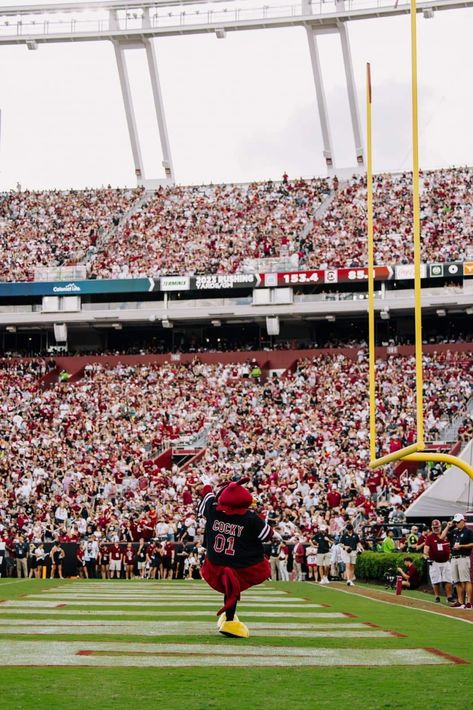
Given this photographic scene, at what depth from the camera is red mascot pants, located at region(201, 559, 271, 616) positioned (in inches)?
309

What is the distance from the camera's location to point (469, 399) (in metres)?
30.9

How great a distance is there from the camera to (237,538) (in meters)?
7.96

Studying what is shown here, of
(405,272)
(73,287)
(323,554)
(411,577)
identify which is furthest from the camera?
(73,287)

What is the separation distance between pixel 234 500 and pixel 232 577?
1.92 ft

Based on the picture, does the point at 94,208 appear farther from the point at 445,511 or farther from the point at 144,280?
the point at 445,511

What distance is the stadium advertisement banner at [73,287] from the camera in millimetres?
38969

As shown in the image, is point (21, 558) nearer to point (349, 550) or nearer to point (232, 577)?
point (349, 550)

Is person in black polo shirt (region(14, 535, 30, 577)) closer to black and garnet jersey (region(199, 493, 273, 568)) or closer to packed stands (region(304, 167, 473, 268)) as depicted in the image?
black and garnet jersey (region(199, 493, 273, 568))

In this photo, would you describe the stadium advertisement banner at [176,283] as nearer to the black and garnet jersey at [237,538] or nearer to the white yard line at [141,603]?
the white yard line at [141,603]

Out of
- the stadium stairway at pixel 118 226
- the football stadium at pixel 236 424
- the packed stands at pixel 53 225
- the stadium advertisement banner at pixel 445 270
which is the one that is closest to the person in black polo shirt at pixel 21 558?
the football stadium at pixel 236 424

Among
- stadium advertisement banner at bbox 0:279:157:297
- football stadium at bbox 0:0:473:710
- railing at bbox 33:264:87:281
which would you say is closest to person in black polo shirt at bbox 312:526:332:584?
football stadium at bbox 0:0:473:710

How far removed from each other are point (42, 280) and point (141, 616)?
30455mm

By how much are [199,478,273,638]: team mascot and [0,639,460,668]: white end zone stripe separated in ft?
1.97

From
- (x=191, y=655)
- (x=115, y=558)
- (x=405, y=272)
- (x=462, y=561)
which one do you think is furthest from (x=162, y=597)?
(x=405, y=272)
